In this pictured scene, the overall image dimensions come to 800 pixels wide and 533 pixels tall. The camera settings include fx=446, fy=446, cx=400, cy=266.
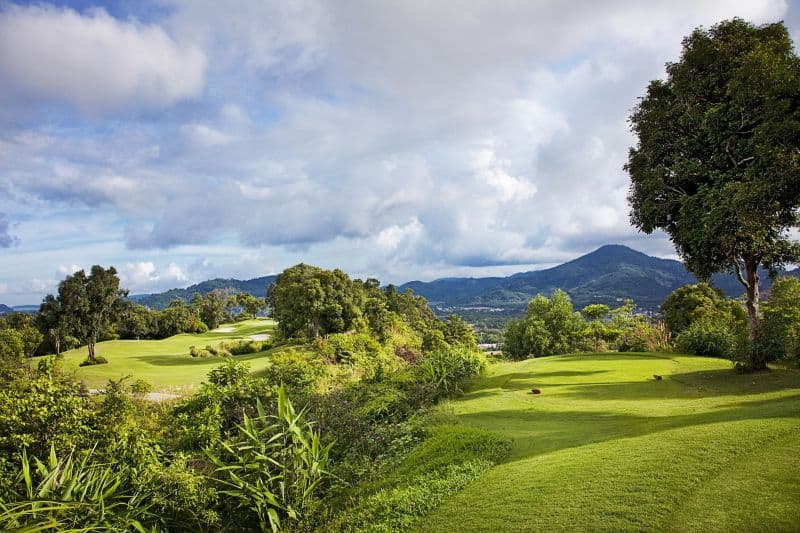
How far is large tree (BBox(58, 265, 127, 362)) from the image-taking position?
32.7 meters

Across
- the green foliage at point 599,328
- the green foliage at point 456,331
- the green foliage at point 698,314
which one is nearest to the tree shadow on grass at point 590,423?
the green foliage at point 698,314

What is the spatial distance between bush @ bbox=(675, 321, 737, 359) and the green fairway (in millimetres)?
18410

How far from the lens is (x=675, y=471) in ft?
16.9

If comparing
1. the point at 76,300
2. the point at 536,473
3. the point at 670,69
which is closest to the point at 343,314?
the point at 76,300

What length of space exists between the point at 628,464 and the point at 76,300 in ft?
125

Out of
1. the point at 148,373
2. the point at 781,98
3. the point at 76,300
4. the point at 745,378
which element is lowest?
the point at 148,373

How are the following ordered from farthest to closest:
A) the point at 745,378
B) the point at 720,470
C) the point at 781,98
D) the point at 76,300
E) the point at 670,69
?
the point at 76,300 < the point at 670,69 < the point at 745,378 < the point at 781,98 < the point at 720,470

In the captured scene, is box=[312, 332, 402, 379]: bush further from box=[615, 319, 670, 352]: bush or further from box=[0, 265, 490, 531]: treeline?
box=[615, 319, 670, 352]: bush

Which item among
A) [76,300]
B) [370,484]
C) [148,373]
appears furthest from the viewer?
[76,300]

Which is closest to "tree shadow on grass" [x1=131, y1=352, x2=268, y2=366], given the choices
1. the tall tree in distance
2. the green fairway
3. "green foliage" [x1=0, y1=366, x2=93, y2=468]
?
the green fairway

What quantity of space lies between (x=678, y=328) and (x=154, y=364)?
35195mm

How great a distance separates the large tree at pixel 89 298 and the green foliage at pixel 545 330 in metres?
32.3

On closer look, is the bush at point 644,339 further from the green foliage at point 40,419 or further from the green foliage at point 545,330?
the green foliage at point 40,419

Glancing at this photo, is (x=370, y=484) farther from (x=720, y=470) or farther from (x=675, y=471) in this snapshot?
(x=720, y=470)
